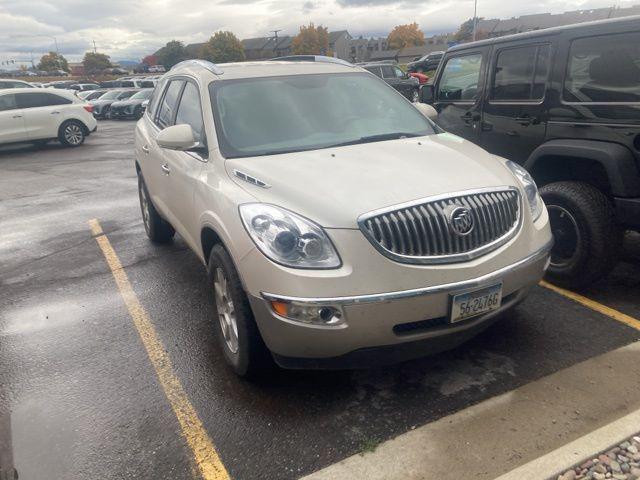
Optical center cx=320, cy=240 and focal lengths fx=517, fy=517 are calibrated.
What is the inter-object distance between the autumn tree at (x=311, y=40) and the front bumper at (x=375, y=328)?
98.1 m

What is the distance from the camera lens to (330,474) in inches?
94.3

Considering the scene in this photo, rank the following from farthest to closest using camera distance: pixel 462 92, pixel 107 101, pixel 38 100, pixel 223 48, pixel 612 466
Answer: pixel 223 48, pixel 107 101, pixel 38 100, pixel 462 92, pixel 612 466

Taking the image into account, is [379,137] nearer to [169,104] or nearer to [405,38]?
[169,104]

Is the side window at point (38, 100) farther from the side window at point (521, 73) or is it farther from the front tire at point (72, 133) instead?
the side window at point (521, 73)

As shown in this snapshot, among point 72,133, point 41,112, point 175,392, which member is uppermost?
point 41,112

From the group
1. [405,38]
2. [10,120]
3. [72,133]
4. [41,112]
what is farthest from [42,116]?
[405,38]

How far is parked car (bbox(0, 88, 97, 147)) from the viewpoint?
559 inches

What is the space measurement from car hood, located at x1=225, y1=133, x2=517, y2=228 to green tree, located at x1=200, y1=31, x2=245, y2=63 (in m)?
92.9

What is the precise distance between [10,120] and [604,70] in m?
15.1

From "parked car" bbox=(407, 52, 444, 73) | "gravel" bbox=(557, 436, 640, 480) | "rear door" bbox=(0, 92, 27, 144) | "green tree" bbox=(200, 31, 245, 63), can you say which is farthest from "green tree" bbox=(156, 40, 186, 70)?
"gravel" bbox=(557, 436, 640, 480)

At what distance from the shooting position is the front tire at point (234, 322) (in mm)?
2797

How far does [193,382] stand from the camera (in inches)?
126

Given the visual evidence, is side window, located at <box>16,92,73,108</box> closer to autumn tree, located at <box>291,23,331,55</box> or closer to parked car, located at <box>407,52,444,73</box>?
parked car, located at <box>407,52,444,73</box>

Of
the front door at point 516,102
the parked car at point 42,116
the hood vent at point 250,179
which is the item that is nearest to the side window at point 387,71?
the parked car at point 42,116
